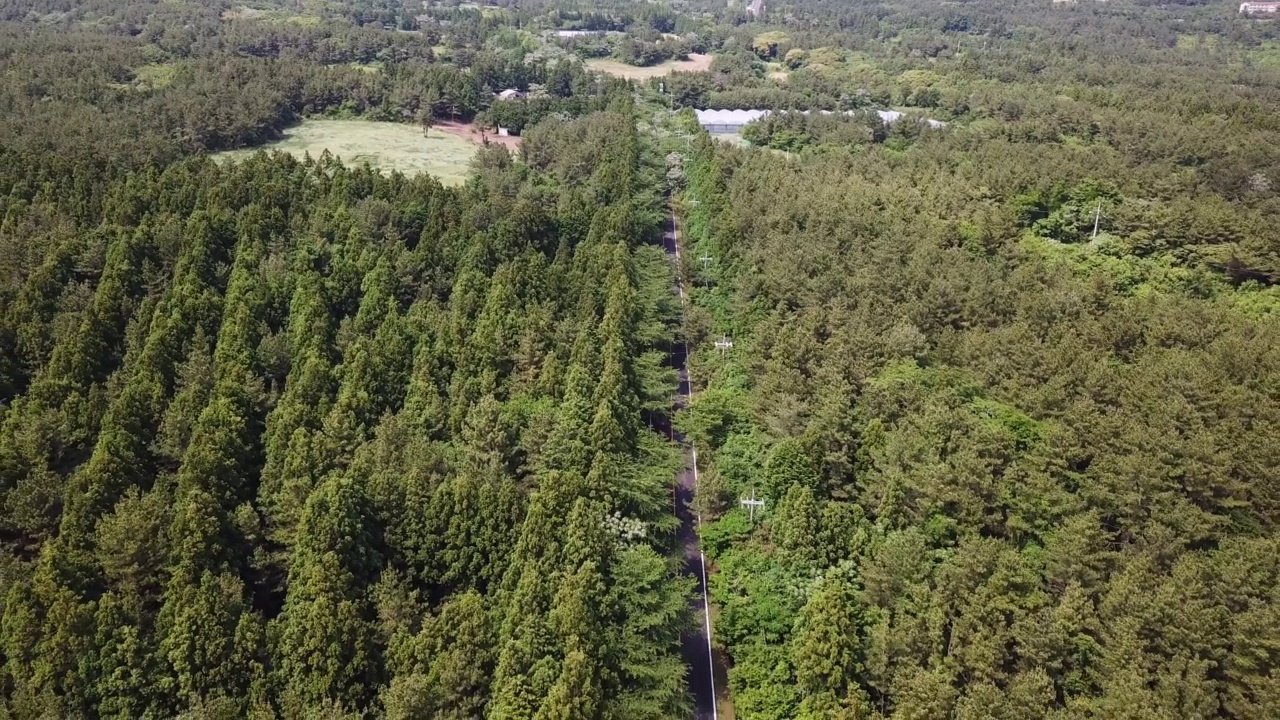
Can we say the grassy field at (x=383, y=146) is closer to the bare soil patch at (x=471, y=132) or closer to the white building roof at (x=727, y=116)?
the bare soil patch at (x=471, y=132)

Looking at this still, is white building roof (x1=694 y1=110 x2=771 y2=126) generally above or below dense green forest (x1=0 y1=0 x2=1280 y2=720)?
above

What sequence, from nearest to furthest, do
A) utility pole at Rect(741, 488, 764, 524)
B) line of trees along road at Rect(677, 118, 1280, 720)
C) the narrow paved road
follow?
line of trees along road at Rect(677, 118, 1280, 720) → the narrow paved road → utility pole at Rect(741, 488, 764, 524)

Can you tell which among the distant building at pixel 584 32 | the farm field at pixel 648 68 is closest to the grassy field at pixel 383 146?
the farm field at pixel 648 68

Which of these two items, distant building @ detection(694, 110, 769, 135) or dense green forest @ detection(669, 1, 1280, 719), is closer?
dense green forest @ detection(669, 1, 1280, 719)

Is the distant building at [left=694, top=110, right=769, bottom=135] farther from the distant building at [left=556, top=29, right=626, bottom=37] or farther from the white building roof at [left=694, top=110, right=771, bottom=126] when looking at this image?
the distant building at [left=556, top=29, right=626, bottom=37]

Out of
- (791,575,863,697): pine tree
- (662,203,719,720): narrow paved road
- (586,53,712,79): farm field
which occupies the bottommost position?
(662,203,719,720): narrow paved road

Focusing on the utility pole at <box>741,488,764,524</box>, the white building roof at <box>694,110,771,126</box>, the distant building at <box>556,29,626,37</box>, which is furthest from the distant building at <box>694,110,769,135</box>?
the utility pole at <box>741,488,764,524</box>
